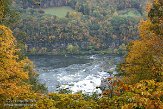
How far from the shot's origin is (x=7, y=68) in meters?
23.6

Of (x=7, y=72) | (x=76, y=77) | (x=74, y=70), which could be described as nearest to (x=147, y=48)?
(x=7, y=72)

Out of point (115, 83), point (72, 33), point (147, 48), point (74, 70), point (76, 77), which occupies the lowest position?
point (72, 33)

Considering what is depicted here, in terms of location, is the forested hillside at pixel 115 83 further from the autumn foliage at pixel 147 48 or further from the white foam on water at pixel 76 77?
the white foam on water at pixel 76 77

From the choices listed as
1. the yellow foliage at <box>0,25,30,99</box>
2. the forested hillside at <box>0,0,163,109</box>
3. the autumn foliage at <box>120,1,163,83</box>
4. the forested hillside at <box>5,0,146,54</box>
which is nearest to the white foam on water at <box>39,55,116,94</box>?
the forested hillside at <box>5,0,146,54</box>

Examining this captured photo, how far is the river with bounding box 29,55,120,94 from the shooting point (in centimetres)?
9400

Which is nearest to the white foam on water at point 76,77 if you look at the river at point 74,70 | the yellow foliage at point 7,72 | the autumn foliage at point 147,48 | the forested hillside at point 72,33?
the river at point 74,70

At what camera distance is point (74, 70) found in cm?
11525

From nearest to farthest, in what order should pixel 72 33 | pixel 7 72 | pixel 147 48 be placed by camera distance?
pixel 7 72 → pixel 147 48 → pixel 72 33

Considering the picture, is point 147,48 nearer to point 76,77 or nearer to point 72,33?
point 76,77

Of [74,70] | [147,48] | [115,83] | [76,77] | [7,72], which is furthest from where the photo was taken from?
[74,70]

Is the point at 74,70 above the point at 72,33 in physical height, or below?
above

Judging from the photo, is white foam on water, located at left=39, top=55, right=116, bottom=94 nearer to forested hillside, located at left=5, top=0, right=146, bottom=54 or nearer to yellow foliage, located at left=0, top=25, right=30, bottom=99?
forested hillside, located at left=5, top=0, right=146, bottom=54

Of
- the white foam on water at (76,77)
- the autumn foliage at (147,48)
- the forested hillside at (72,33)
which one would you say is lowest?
the forested hillside at (72,33)

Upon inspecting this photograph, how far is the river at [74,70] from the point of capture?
9400cm
